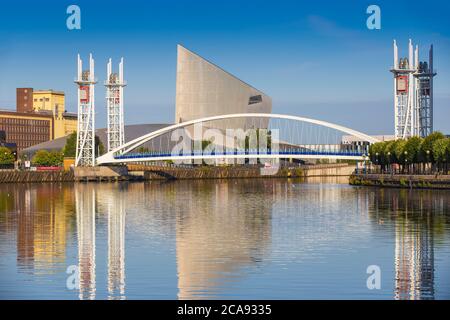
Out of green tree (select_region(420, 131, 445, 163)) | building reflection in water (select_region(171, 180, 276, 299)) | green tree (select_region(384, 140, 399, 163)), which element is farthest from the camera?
green tree (select_region(384, 140, 399, 163))

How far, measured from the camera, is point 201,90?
15312 centimetres

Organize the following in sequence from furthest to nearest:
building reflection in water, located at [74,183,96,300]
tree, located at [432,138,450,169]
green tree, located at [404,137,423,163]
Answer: green tree, located at [404,137,423,163], tree, located at [432,138,450,169], building reflection in water, located at [74,183,96,300]

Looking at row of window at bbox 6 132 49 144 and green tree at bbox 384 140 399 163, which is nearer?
green tree at bbox 384 140 399 163

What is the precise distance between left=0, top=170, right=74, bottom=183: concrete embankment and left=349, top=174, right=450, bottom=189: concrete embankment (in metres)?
35.7

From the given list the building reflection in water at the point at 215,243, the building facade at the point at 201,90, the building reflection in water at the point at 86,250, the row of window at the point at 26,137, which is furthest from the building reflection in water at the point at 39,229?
the row of window at the point at 26,137

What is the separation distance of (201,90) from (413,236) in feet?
389

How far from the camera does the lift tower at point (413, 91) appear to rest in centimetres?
10312

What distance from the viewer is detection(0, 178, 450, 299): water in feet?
78.3

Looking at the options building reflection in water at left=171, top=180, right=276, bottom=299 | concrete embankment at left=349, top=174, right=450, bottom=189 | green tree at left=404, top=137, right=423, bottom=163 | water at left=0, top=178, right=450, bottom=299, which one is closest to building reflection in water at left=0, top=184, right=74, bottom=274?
water at left=0, top=178, right=450, bottom=299

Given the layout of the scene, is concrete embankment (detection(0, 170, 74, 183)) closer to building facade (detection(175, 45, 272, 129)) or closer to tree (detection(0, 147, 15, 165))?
tree (detection(0, 147, 15, 165))

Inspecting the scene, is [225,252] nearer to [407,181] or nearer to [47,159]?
[407,181]

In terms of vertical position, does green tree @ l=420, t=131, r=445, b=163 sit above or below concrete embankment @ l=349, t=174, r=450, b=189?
above

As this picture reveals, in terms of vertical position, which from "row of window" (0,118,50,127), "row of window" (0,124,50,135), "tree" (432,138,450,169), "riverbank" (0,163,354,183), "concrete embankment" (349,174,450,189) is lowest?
"concrete embankment" (349,174,450,189)
